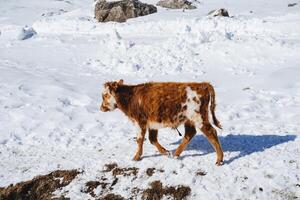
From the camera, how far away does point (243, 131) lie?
38.1 feet

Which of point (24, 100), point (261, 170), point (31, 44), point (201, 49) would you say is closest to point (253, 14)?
point (201, 49)

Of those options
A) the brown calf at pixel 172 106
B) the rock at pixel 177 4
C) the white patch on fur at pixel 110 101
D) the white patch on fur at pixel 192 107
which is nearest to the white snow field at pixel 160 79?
the brown calf at pixel 172 106

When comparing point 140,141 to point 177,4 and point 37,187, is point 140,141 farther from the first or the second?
point 177,4

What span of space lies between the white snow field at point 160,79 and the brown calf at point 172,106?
2.71 feet

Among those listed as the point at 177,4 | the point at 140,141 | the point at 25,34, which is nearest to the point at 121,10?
the point at 177,4

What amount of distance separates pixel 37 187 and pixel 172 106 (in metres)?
3.56

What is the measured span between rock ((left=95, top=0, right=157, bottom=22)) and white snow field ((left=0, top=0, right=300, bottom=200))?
137cm

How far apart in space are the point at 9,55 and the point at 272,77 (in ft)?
44.7

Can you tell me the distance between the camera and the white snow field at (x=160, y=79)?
8.88 m

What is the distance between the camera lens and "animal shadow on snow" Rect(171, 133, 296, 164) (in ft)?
32.4

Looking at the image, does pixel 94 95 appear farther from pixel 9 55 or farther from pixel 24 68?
pixel 9 55

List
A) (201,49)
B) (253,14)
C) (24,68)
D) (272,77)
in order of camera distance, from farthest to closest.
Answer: (253,14) < (201,49) < (24,68) < (272,77)

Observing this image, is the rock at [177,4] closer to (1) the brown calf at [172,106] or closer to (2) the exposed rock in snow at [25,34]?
(2) the exposed rock in snow at [25,34]

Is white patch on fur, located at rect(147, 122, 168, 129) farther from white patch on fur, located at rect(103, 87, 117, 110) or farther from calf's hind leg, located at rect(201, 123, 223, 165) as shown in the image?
white patch on fur, located at rect(103, 87, 117, 110)
